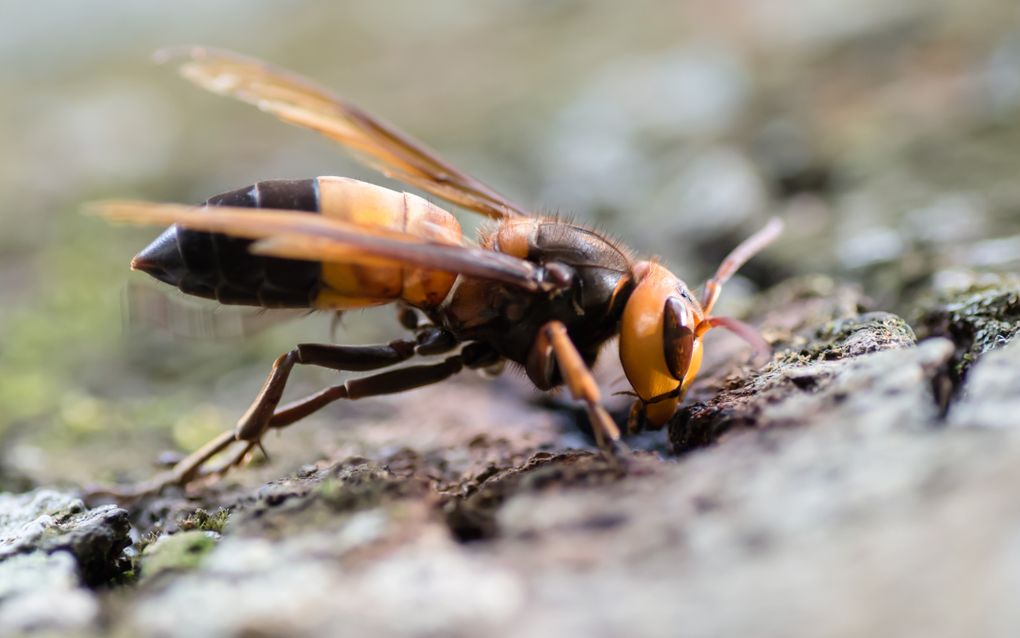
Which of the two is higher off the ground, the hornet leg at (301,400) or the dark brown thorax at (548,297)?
the dark brown thorax at (548,297)

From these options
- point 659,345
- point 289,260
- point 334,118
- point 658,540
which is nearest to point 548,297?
point 659,345

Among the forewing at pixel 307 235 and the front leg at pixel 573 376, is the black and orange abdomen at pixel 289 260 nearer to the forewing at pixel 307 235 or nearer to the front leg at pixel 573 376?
the forewing at pixel 307 235

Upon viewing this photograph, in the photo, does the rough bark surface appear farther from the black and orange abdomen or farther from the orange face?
the black and orange abdomen

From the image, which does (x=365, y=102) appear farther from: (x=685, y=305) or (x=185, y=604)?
(x=185, y=604)

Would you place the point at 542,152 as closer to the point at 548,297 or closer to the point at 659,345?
the point at 548,297

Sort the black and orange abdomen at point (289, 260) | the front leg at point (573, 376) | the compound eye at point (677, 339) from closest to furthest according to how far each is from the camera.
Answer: the front leg at point (573, 376) < the compound eye at point (677, 339) < the black and orange abdomen at point (289, 260)

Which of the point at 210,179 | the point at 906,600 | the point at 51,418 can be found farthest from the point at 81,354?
the point at 906,600

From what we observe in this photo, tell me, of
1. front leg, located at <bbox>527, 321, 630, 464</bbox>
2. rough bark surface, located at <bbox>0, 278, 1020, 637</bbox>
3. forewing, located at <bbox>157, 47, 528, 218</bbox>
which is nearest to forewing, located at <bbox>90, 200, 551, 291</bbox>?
front leg, located at <bbox>527, 321, 630, 464</bbox>

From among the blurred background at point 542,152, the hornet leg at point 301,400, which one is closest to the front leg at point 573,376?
the hornet leg at point 301,400
